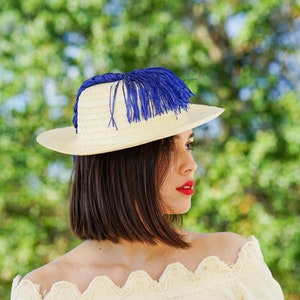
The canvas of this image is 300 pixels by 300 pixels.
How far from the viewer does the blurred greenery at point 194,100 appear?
4156 millimetres

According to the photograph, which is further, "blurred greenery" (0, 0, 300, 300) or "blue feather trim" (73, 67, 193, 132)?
"blurred greenery" (0, 0, 300, 300)

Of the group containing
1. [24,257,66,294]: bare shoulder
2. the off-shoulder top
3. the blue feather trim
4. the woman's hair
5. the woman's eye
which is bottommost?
the off-shoulder top

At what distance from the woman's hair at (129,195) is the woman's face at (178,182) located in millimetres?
12

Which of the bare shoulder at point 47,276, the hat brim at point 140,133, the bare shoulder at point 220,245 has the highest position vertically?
the hat brim at point 140,133

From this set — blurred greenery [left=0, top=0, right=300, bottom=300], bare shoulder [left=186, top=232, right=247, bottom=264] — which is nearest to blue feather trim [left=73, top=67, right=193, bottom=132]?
bare shoulder [left=186, top=232, right=247, bottom=264]

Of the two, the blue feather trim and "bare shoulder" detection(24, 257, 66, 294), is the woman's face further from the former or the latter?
"bare shoulder" detection(24, 257, 66, 294)

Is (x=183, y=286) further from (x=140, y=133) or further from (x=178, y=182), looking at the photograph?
(x=140, y=133)

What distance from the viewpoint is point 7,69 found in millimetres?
4344

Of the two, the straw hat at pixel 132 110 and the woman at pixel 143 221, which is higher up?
the straw hat at pixel 132 110

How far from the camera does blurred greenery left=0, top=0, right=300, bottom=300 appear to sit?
4.16 meters

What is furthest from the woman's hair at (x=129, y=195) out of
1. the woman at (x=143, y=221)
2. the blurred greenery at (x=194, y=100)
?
the blurred greenery at (x=194, y=100)

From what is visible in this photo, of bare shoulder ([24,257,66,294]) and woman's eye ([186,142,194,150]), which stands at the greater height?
woman's eye ([186,142,194,150])

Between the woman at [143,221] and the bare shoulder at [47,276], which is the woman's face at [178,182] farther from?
the bare shoulder at [47,276]

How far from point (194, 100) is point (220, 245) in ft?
8.63
